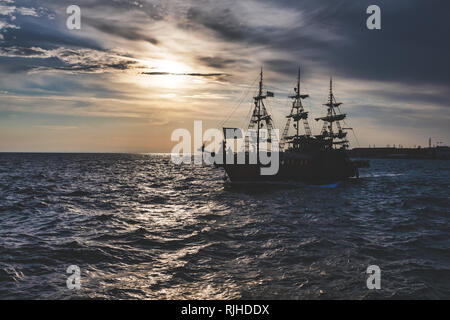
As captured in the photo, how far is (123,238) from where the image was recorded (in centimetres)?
1363

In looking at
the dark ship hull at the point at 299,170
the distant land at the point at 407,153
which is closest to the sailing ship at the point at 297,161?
the dark ship hull at the point at 299,170

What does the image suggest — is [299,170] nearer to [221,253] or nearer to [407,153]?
[221,253]

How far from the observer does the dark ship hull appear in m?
42.2

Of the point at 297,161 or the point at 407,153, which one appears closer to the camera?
the point at 297,161

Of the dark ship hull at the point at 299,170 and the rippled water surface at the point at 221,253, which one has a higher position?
the dark ship hull at the point at 299,170

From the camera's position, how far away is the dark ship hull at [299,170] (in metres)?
42.2

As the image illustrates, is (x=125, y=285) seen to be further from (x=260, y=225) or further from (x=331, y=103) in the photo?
(x=331, y=103)

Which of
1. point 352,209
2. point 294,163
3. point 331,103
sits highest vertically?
point 331,103

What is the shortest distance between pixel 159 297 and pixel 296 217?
13.8m

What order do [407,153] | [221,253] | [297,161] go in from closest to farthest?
[221,253], [297,161], [407,153]

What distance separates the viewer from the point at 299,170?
43.7 meters

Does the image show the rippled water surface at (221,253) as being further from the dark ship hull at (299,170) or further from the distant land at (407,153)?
the distant land at (407,153)

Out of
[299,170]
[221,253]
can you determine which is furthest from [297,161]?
[221,253]
